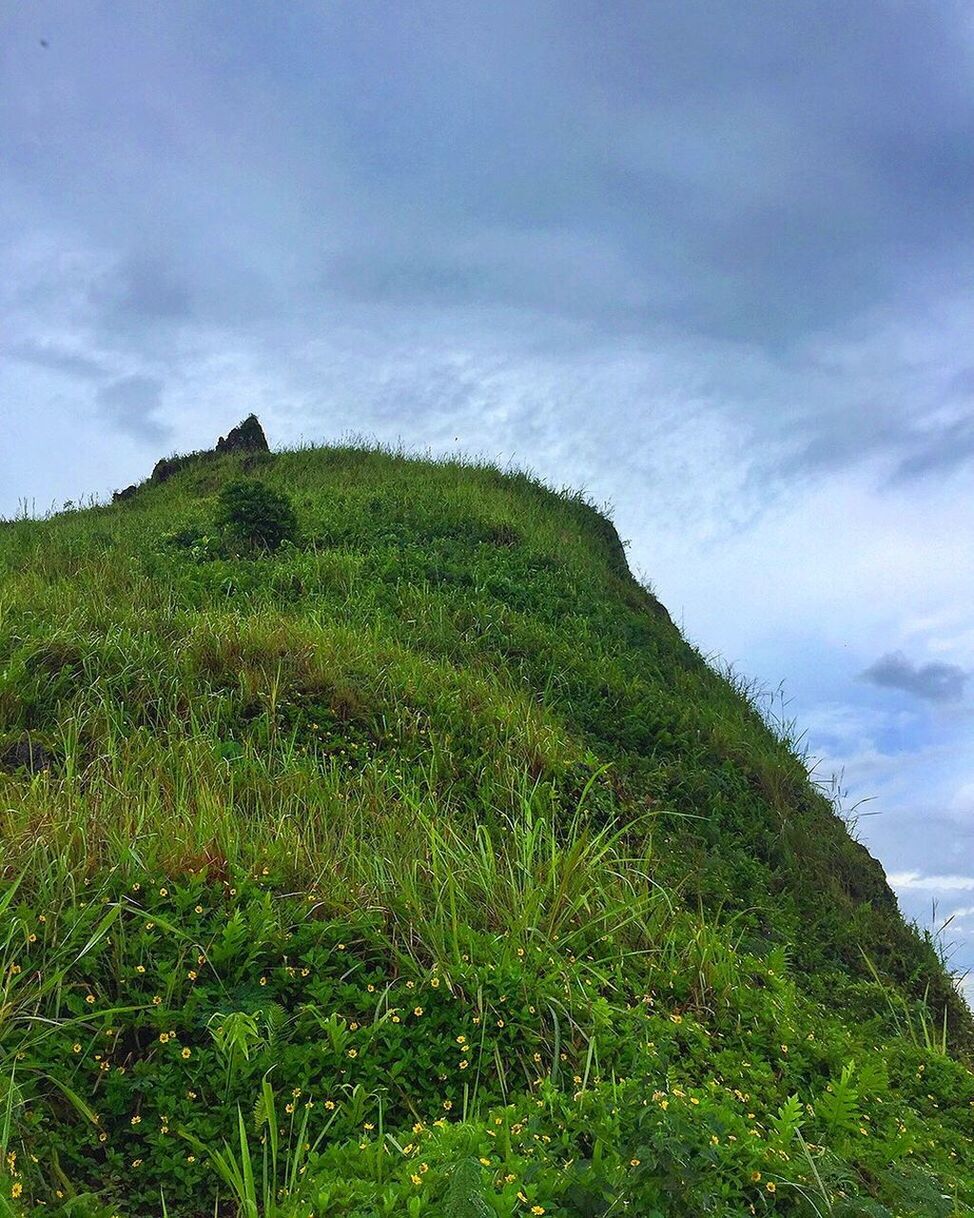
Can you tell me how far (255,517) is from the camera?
1209 cm

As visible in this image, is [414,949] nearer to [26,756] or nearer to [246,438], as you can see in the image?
[26,756]

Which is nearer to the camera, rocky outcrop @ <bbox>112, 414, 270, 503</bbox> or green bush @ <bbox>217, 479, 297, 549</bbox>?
green bush @ <bbox>217, 479, 297, 549</bbox>

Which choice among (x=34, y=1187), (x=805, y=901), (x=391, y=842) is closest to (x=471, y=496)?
(x=805, y=901)

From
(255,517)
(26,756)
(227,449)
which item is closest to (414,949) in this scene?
(26,756)

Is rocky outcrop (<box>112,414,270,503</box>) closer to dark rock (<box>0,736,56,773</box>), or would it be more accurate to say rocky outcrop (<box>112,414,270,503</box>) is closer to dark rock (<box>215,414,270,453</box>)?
dark rock (<box>215,414,270,453</box>)

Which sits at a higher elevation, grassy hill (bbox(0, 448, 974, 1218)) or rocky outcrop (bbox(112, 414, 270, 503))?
rocky outcrop (bbox(112, 414, 270, 503))

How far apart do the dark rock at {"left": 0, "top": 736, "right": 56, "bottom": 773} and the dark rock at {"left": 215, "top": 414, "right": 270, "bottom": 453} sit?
51.8 feet

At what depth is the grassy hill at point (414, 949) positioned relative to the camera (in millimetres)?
2678

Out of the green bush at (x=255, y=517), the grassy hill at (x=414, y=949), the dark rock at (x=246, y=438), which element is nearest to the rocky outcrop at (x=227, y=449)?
the dark rock at (x=246, y=438)

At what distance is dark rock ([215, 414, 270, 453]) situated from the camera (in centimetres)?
2109

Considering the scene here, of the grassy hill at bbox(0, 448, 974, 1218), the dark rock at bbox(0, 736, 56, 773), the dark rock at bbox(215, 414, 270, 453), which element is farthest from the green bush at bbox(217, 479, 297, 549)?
the dark rock at bbox(215, 414, 270, 453)

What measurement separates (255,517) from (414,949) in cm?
910

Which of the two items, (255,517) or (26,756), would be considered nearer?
(26,756)

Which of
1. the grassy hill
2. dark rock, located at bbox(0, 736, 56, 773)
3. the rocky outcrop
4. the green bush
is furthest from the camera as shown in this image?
the rocky outcrop
